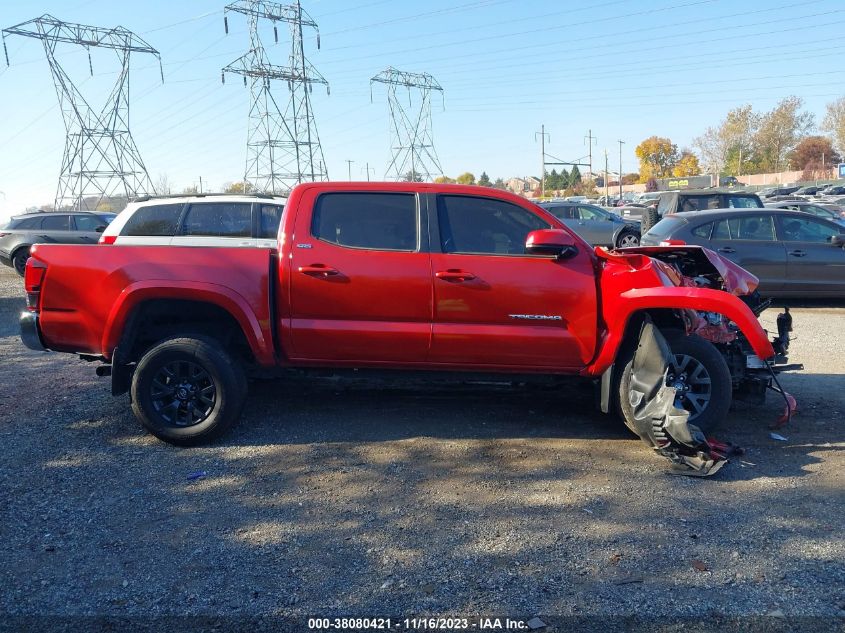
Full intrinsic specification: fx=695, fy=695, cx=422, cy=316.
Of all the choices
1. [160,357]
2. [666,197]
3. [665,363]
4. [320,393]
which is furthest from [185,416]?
[666,197]

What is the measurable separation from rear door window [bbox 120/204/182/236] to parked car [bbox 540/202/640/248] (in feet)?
42.7

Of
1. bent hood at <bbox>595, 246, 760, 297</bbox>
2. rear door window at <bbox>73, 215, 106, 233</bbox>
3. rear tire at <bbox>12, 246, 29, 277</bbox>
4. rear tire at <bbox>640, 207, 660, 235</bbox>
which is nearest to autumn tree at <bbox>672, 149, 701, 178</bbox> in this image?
rear tire at <bbox>640, 207, 660, 235</bbox>

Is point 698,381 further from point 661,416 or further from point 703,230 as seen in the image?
point 703,230

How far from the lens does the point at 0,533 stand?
147 inches

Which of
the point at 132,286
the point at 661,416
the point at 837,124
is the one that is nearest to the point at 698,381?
the point at 661,416

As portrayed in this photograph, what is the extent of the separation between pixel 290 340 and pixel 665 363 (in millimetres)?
2628

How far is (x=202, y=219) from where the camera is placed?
32.4 feet

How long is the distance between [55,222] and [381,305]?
1515 centimetres

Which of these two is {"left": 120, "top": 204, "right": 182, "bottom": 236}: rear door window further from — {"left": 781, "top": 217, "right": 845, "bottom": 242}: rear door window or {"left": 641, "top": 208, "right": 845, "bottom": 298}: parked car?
{"left": 781, "top": 217, "right": 845, "bottom": 242}: rear door window

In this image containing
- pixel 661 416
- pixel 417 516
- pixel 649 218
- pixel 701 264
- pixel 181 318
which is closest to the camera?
pixel 417 516

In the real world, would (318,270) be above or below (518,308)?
above

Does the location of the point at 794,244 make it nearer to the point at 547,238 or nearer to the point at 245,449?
the point at 547,238

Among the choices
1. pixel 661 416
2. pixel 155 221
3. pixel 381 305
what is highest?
pixel 155 221

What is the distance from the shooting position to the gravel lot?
123 inches
